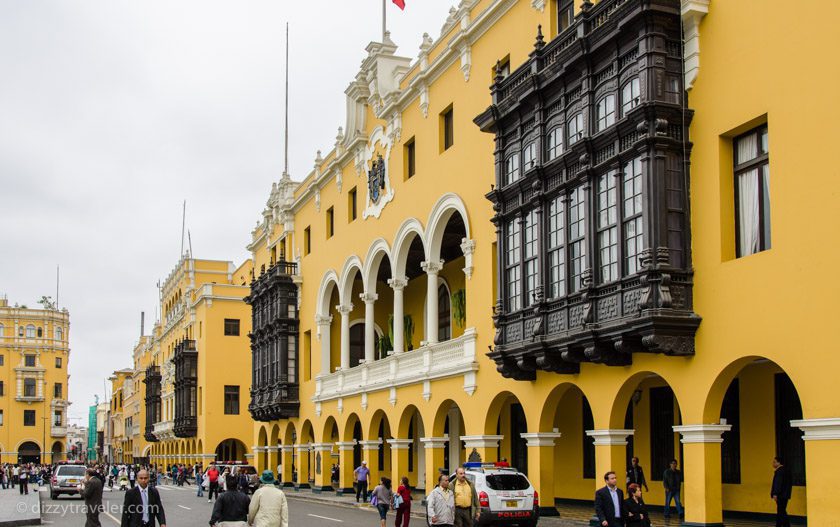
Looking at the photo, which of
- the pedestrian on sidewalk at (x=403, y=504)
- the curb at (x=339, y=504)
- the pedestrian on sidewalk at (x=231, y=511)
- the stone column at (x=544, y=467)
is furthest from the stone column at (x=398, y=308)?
the pedestrian on sidewalk at (x=231, y=511)

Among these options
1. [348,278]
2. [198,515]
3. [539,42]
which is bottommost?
[198,515]

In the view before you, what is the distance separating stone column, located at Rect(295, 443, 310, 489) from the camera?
1863 inches

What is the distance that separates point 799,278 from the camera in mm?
16969

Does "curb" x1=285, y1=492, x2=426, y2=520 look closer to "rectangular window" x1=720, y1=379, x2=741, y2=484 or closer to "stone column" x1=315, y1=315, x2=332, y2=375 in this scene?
"stone column" x1=315, y1=315, x2=332, y2=375

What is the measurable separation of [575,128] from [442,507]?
392 inches

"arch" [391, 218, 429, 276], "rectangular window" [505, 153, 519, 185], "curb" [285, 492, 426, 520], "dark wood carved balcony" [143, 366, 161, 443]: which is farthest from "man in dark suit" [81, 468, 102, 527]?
"dark wood carved balcony" [143, 366, 161, 443]

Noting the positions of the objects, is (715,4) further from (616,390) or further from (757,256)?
(616,390)

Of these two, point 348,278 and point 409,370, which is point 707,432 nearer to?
point 409,370

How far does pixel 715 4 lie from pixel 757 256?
5.02 metres

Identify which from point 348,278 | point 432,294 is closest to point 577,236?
point 432,294

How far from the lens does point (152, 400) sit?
3706 inches

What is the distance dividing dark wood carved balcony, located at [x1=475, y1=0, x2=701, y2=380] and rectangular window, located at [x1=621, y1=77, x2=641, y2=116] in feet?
0.13

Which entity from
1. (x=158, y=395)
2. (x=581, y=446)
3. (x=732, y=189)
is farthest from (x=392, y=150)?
(x=158, y=395)

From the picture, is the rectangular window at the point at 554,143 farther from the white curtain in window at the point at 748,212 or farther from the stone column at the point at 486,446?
the stone column at the point at 486,446
